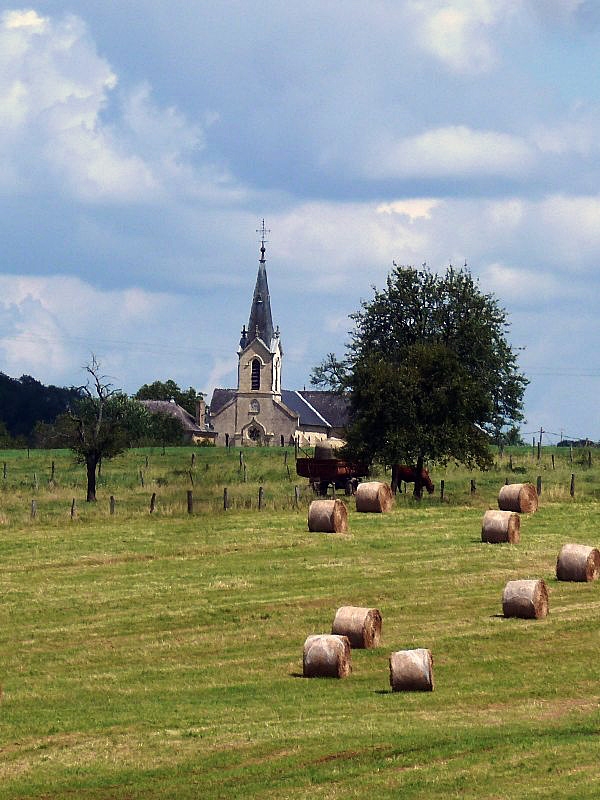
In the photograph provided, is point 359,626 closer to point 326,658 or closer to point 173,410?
point 326,658

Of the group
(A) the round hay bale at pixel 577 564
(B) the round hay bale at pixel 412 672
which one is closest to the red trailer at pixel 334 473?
(A) the round hay bale at pixel 577 564

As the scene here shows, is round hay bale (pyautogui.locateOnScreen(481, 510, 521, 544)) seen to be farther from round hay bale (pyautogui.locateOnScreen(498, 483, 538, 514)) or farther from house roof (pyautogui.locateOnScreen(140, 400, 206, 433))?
house roof (pyautogui.locateOnScreen(140, 400, 206, 433))

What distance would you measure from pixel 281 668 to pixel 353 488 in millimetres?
41951

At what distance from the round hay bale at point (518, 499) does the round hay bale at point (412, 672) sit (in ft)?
94.2

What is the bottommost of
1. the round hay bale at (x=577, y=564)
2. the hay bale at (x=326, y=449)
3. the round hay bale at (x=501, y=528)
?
the round hay bale at (x=577, y=564)

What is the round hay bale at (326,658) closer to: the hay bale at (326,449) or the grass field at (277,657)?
the grass field at (277,657)

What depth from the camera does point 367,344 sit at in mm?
100125

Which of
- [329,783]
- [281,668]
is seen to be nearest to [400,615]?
[281,668]

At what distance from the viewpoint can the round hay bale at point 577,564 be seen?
39625 mm

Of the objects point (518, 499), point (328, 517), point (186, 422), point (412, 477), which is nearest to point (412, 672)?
point (328, 517)

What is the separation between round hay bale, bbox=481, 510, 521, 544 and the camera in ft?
155

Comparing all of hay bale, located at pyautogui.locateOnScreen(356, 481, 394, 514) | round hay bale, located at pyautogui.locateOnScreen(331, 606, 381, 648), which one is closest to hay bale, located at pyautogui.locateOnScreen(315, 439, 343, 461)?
→ hay bale, located at pyautogui.locateOnScreen(356, 481, 394, 514)

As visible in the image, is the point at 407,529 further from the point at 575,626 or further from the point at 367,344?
the point at 367,344

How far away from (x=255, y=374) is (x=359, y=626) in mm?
149169
